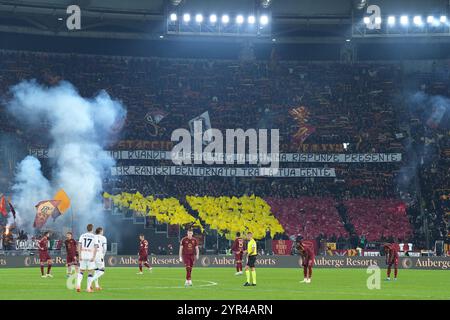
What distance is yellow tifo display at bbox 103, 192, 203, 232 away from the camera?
6625 centimetres

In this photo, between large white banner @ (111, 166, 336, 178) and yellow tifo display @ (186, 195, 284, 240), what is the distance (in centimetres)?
335

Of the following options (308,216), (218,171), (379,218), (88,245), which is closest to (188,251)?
(88,245)

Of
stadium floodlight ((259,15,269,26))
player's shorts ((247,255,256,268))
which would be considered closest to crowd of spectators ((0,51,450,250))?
stadium floodlight ((259,15,269,26))

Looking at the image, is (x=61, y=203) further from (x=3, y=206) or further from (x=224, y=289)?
(x=224, y=289)

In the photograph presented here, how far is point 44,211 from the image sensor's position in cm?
6175

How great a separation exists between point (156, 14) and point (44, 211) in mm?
19867

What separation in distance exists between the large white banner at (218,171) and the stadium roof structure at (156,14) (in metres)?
10.9

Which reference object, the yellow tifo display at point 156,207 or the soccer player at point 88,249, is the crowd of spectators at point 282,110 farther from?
the soccer player at point 88,249

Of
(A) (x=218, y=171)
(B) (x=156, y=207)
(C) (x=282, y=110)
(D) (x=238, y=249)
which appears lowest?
(D) (x=238, y=249)

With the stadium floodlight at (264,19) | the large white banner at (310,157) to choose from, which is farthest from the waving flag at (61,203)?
the stadium floodlight at (264,19)

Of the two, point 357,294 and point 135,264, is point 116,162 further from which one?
point 357,294

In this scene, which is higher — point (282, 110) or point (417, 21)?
point (417, 21)

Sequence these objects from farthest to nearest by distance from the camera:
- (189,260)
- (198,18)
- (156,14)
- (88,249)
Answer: (156,14) < (198,18) < (189,260) < (88,249)

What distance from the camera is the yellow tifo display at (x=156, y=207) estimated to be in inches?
2608
